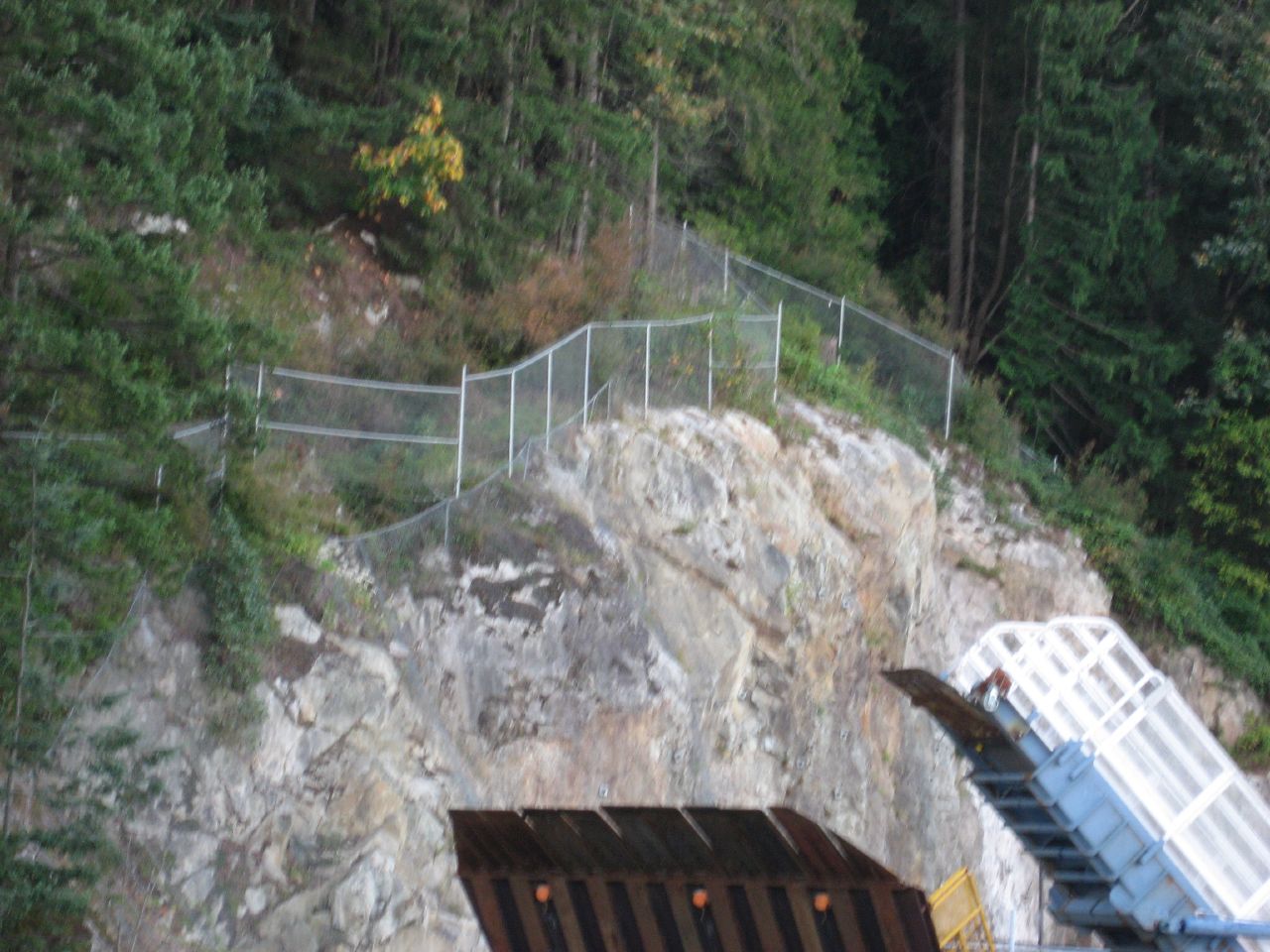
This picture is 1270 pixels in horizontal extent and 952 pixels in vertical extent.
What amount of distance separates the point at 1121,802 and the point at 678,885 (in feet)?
20.0

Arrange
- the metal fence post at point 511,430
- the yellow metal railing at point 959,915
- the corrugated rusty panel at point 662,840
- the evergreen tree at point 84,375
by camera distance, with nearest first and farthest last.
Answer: the corrugated rusty panel at point 662,840
the evergreen tree at point 84,375
the yellow metal railing at point 959,915
the metal fence post at point 511,430

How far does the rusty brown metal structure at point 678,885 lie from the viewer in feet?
36.9

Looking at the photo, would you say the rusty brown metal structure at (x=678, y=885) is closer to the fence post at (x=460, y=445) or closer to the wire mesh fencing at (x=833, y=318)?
the fence post at (x=460, y=445)

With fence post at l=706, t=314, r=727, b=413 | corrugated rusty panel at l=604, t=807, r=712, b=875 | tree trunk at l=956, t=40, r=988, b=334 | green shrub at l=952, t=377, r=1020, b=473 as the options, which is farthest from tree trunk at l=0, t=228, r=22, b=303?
tree trunk at l=956, t=40, r=988, b=334

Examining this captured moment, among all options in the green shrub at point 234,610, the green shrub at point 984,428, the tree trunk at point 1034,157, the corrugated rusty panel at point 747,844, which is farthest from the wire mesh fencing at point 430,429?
the tree trunk at point 1034,157

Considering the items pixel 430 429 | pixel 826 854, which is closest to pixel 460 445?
pixel 430 429

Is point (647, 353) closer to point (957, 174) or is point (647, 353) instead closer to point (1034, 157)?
point (1034, 157)

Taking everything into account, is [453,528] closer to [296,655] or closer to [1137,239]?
[296,655]

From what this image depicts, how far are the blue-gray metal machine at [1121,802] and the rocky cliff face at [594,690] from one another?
3106 mm

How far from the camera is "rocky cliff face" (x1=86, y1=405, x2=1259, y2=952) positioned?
14.4 metres

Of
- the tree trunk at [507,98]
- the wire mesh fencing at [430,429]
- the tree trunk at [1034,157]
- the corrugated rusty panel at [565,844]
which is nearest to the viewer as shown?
the corrugated rusty panel at [565,844]

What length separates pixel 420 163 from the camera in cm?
2236

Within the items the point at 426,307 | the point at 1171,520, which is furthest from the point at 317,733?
the point at 1171,520

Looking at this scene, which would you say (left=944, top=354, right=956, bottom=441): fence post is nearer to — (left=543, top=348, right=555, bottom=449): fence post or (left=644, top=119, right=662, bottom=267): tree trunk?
(left=644, top=119, right=662, bottom=267): tree trunk
